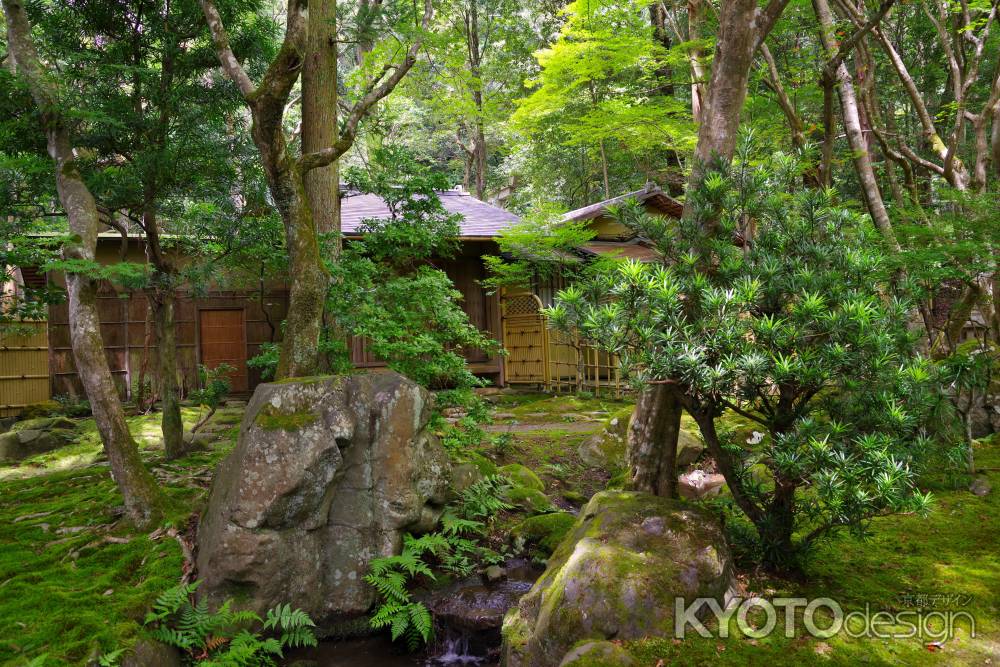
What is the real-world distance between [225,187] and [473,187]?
74.1 feet

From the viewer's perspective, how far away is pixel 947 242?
562 cm

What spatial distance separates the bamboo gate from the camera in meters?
13.6

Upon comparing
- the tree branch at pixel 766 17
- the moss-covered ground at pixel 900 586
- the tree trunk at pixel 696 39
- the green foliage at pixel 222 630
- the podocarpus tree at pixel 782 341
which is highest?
the tree trunk at pixel 696 39

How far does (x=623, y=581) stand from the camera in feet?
12.4

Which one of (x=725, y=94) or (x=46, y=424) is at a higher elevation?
(x=725, y=94)

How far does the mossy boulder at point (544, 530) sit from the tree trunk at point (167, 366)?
452 cm

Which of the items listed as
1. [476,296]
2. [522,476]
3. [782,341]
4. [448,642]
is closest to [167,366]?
[522,476]

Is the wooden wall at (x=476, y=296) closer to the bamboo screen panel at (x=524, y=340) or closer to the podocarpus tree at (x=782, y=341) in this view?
the bamboo screen panel at (x=524, y=340)

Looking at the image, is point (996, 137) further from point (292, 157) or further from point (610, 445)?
point (292, 157)

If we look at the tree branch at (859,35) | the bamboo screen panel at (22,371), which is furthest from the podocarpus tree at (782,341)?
the bamboo screen panel at (22,371)

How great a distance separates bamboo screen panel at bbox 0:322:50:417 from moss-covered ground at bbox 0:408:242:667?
589cm

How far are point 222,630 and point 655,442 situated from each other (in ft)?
12.2

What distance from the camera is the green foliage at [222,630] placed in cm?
466

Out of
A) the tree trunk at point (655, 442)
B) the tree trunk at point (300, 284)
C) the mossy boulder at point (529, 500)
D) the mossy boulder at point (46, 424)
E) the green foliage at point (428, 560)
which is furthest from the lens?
the mossy boulder at point (46, 424)
